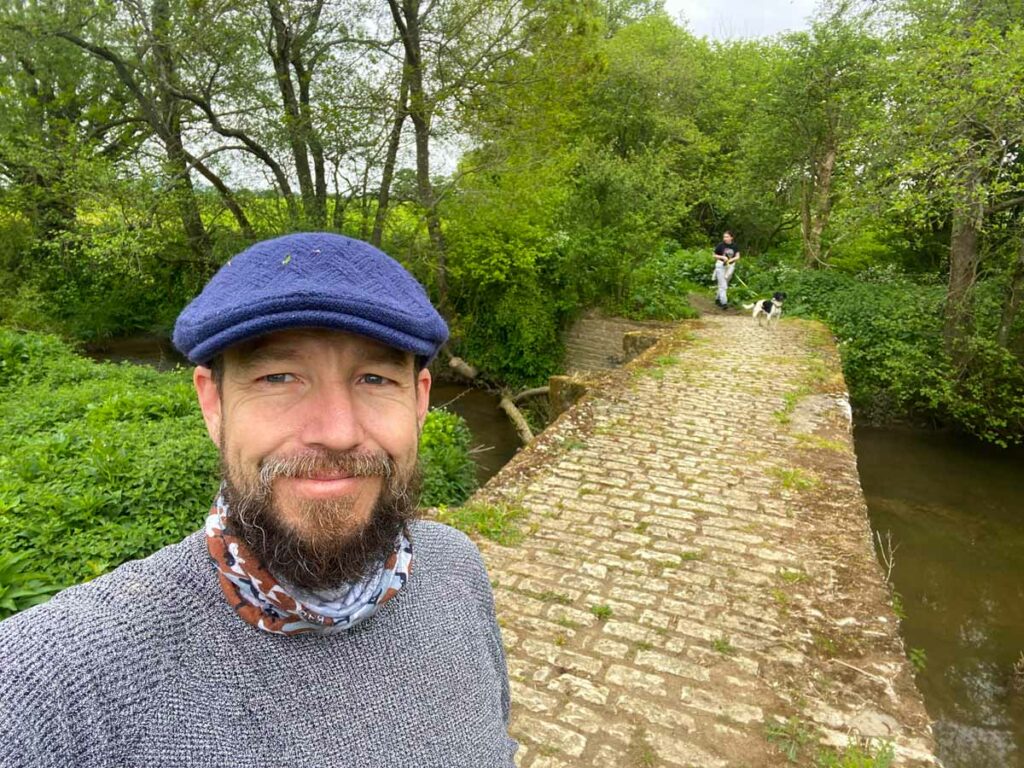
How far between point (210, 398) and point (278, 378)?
0.20 meters

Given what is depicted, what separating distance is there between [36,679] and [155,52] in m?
12.8

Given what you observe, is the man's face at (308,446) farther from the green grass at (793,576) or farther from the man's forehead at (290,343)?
the green grass at (793,576)

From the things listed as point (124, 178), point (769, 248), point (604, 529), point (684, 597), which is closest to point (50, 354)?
point (124, 178)

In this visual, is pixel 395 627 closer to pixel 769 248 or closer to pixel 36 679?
pixel 36 679

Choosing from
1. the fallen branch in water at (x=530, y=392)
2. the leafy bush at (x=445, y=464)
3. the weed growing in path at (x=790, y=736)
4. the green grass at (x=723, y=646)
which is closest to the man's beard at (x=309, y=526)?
the weed growing in path at (x=790, y=736)

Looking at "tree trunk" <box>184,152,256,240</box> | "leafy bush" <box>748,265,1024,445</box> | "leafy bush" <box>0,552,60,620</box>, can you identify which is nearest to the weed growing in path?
"leafy bush" <box>0,552,60,620</box>

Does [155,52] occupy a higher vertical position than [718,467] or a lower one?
higher

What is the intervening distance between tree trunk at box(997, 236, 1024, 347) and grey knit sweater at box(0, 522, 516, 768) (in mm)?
13183

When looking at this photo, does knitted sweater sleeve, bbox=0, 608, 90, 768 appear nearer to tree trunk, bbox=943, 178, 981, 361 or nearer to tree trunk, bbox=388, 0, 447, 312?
tree trunk, bbox=388, 0, 447, 312

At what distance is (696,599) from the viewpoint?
12.1ft

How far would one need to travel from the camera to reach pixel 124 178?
10.1m

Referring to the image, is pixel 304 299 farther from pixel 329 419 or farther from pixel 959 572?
pixel 959 572

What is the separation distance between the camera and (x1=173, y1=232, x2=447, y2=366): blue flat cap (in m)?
1.03

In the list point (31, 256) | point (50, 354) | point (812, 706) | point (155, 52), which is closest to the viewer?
point (812, 706)
